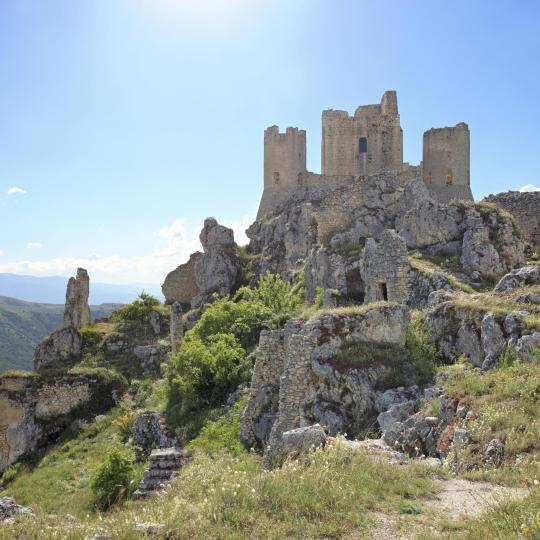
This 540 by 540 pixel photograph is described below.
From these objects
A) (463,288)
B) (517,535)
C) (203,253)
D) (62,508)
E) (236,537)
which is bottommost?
(62,508)

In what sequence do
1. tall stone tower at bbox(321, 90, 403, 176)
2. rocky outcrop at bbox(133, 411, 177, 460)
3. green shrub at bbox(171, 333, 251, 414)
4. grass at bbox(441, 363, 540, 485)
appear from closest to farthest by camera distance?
grass at bbox(441, 363, 540, 485) < rocky outcrop at bbox(133, 411, 177, 460) < green shrub at bbox(171, 333, 251, 414) < tall stone tower at bbox(321, 90, 403, 176)

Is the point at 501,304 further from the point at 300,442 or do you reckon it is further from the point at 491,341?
the point at 300,442

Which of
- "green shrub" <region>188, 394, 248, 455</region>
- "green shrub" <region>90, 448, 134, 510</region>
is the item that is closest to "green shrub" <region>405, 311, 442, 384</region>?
"green shrub" <region>188, 394, 248, 455</region>

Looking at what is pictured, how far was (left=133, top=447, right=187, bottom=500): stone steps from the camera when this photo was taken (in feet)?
41.0

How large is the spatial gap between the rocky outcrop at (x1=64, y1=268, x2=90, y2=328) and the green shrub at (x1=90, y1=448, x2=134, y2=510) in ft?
68.8

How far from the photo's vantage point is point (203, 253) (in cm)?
4072

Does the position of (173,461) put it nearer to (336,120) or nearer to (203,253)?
(203,253)

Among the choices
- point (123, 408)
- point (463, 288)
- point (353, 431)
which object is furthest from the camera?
point (123, 408)

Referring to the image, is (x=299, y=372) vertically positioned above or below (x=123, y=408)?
above

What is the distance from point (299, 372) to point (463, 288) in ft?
27.6

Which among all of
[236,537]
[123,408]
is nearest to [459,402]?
[236,537]

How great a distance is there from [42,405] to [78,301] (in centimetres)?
1052

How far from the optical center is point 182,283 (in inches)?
1638

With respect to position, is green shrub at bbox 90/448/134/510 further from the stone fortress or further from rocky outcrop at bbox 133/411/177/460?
the stone fortress
